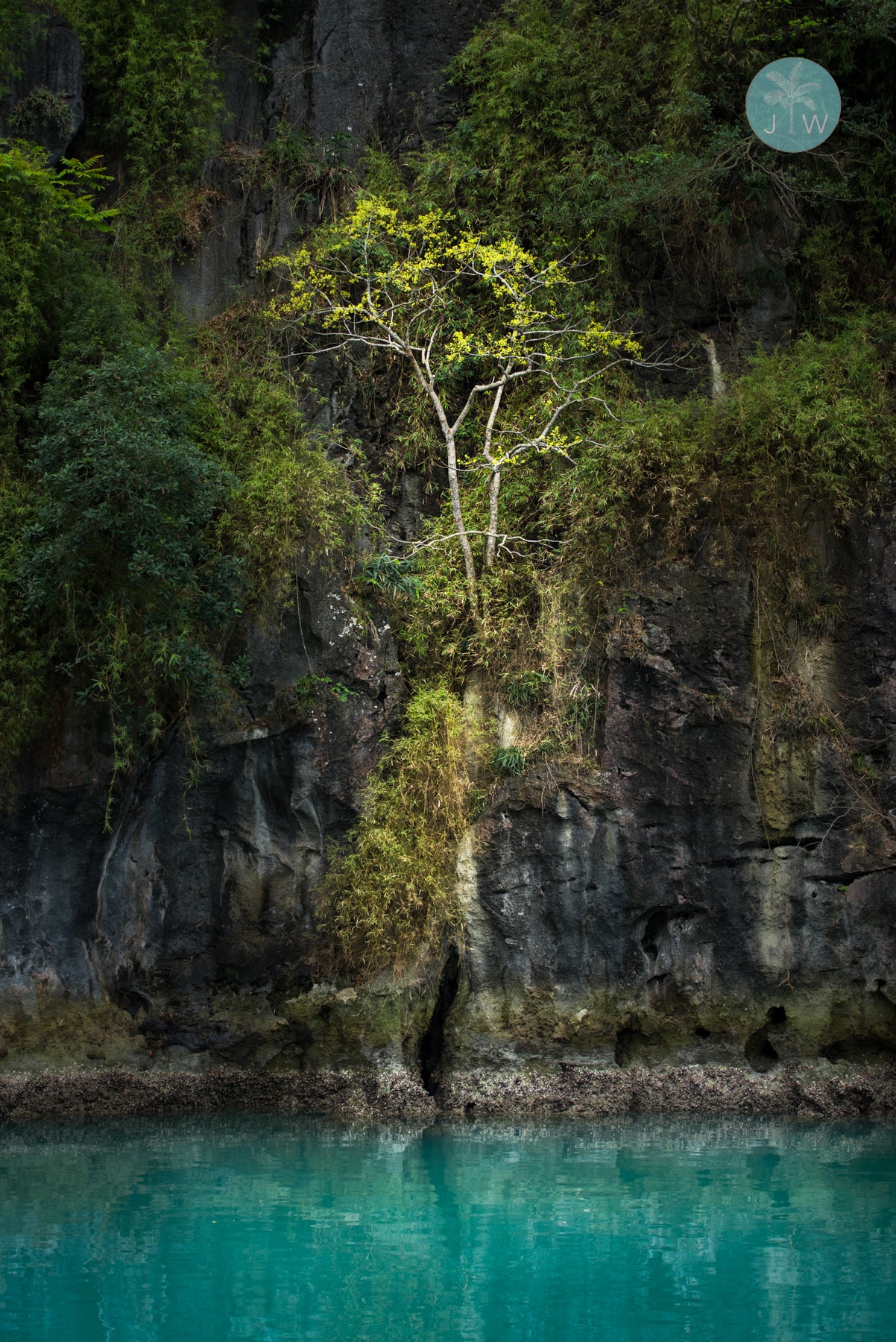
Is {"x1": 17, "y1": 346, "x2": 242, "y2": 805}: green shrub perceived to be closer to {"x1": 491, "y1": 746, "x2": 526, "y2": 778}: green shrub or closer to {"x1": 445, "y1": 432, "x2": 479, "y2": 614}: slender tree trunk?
{"x1": 445, "y1": 432, "x2": 479, "y2": 614}: slender tree trunk

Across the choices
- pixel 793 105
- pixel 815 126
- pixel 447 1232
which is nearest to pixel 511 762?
pixel 447 1232

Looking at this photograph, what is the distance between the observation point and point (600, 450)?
437 inches

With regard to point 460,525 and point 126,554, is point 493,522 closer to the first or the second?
point 460,525

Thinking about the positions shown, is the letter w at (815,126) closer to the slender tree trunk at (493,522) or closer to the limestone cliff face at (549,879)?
the limestone cliff face at (549,879)

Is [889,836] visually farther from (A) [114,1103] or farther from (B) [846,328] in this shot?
(A) [114,1103]

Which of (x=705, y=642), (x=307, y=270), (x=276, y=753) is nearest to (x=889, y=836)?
(x=705, y=642)

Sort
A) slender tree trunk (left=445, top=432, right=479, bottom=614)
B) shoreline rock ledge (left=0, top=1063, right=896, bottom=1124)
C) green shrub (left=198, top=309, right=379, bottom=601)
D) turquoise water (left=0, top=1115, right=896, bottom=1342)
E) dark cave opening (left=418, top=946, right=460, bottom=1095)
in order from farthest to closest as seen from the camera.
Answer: slender tree trunk (left=445, top=432, right=479, bottom=614) < green shrub (left=198, top=309, right=379, bottom=601) < dark cave opening (left=418, top=946, right=460, bottom=1095) < shoreline rock ledge (left=0, top=1063, right=896, bottom=1124) < turquoise water (left=0, top=1115, right=896, bottom=1342)

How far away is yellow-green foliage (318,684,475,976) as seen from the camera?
10320 millimetres

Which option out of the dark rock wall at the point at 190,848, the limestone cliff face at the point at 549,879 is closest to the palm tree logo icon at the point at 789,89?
the limestone cliff face at the point at 549,879

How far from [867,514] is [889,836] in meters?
3.01

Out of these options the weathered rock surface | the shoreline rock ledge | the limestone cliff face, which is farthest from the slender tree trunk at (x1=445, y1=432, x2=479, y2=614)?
the weathered rock surface

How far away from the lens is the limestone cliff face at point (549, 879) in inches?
401

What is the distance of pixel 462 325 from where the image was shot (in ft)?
41.0

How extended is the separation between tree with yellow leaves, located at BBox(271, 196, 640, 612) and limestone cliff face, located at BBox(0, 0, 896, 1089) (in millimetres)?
2447
